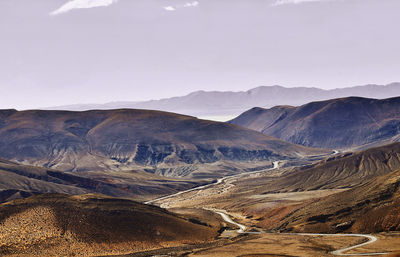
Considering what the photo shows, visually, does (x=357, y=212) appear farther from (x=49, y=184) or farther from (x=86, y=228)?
(x=49, y=184)

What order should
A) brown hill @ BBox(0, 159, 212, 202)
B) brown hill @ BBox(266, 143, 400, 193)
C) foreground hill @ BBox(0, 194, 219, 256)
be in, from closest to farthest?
1. foreground hill @ BBox(0, 194, 219, 256)
2. brown hill @ BBox(266, 143, 400, 193)
3. brown hill @ BBox(0, 159, 212, 202)

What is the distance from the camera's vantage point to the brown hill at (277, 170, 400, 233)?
80875mm

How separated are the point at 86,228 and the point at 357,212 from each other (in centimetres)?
4846

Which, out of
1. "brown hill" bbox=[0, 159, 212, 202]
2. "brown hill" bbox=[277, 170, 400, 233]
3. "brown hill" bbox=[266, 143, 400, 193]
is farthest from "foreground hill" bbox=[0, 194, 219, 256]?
"brown hill" bbox=[266, 143, 400, 193]

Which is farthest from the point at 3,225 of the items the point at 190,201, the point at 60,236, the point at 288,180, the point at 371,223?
the point at 288,180

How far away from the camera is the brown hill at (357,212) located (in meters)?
80.9

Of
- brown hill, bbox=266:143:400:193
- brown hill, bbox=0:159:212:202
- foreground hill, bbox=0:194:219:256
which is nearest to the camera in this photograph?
foreground hill, bbox=0:194:219:256

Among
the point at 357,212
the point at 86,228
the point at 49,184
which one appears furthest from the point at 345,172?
the point at 86,228

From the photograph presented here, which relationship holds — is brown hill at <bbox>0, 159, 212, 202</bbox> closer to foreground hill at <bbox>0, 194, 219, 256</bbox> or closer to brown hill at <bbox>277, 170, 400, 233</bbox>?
foreground hill at <bbox>0, 194, 219, 256</bbox>

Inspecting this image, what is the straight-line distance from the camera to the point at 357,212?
88.5 metres

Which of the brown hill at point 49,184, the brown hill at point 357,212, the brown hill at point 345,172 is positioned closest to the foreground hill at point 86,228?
the brown hill at point 357,212

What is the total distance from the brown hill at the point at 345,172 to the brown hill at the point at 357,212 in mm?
54074

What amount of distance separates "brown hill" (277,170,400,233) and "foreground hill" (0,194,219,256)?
18.9 metres

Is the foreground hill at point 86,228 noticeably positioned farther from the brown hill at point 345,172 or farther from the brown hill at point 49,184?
the brown hill at point 345,172
